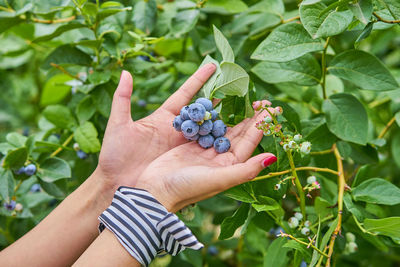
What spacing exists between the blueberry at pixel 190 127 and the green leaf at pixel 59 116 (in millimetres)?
659

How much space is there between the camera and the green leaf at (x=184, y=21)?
1.44 meters

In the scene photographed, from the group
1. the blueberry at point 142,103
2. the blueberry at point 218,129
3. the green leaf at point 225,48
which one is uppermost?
the green leaf at point 225,48

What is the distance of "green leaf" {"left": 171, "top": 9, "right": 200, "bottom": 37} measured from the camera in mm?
1438

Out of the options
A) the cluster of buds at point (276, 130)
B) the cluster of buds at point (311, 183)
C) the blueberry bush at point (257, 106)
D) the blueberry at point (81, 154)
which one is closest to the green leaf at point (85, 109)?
the blueberry bush at point (257, 106)

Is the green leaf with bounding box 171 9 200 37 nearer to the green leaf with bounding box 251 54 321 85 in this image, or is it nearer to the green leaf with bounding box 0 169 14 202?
the green leaf with bounding box 251 54 321 85

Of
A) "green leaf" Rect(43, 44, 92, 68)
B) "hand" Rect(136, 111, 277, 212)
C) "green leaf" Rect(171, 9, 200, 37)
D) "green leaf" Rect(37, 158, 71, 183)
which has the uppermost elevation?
"green leaf" Rect(171, 9, 200, 37)

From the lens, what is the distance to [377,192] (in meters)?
1.14

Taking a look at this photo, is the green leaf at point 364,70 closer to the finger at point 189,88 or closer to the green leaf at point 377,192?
the green leaf at point 377,192

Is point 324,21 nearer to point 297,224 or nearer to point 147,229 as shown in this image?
point 297,224

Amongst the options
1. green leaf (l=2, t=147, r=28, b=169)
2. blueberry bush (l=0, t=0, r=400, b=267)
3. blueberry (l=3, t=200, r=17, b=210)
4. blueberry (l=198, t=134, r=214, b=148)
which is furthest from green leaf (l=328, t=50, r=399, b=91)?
blueberry (l=3, t=200, r=17, b=210)

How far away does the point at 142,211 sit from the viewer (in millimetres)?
1035

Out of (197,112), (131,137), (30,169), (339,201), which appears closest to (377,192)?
(339,201)

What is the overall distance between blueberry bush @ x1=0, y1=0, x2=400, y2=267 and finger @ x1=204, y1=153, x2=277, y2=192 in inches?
3.4

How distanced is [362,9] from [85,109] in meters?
0.96
